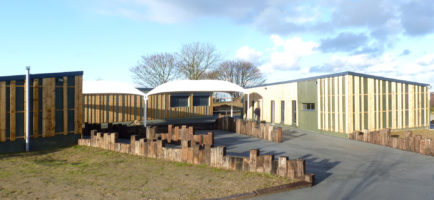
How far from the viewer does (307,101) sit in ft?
64.4

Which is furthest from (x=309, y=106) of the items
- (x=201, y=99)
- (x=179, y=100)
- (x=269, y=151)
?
(x=201, y=99)

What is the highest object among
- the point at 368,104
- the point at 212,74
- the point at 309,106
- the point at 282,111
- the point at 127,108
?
the point at 212,74

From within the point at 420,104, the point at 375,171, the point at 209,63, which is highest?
the point at 209,63

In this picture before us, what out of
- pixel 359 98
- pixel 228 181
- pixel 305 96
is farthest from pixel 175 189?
pixel 305 96

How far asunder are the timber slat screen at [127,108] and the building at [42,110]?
10150mm

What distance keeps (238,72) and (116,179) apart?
140 ft

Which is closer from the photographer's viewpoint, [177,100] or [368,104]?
[368,104]

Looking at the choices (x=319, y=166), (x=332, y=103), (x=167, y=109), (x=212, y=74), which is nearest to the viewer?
(x=319, y=166)

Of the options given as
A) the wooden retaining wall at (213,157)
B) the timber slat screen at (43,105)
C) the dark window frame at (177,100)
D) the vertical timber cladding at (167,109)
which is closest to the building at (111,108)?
the vertical timber cladding at (167,109)

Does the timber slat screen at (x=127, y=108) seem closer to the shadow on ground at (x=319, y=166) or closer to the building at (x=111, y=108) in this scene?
the building at (x=111, y=108)

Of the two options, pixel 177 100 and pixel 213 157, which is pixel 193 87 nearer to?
pixel 177 100

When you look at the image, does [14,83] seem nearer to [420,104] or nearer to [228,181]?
[228,181]

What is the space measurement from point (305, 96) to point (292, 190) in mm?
14134

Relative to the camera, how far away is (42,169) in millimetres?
8633
